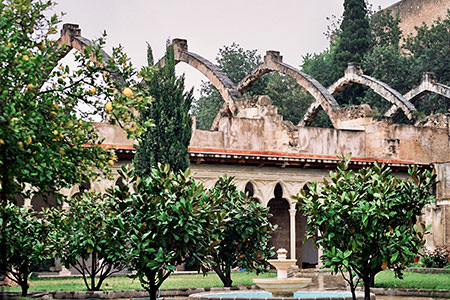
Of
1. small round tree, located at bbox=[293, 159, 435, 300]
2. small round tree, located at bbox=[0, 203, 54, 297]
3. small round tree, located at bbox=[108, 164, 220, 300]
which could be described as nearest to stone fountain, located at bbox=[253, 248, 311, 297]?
small round tree, located at bbox=[293, 159, 435, 300]

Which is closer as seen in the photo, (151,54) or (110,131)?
(151,54)

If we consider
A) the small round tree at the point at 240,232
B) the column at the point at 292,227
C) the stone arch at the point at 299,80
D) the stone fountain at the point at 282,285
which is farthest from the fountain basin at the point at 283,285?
the stone arch at the point at 299,80

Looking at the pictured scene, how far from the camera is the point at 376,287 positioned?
18438 mm

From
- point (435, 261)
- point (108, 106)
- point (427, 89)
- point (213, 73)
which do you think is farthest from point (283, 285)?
point (427, 89)

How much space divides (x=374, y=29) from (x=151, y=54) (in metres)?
39.5

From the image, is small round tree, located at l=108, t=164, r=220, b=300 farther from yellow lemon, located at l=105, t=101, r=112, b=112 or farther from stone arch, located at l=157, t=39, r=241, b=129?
stone arch, located at l=157, t=39, r=241, b=129

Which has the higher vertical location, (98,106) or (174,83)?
(174,83)

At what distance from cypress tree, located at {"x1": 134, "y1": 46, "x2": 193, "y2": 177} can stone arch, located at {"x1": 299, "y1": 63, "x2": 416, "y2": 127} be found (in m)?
14.7

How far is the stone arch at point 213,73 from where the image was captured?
105 feet

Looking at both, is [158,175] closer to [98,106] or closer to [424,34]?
[98,106]

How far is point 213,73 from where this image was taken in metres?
32.7

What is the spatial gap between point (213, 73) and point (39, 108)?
2228 centimetres

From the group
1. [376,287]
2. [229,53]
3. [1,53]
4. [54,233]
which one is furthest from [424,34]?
[1,53]

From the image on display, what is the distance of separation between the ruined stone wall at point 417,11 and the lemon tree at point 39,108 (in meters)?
48.6
